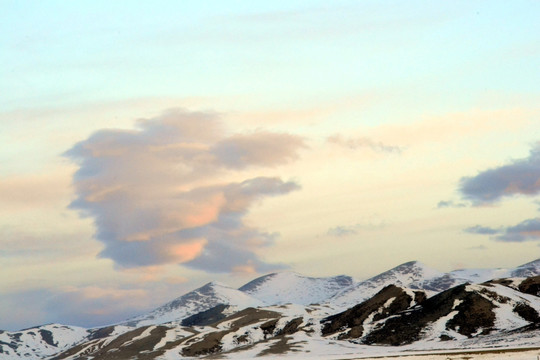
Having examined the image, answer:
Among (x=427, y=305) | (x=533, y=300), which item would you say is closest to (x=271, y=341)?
(x=427, y=305)

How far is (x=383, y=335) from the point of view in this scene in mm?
183375

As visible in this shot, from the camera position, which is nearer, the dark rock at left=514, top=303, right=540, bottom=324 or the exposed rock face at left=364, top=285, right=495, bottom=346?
the dark rock at left=514, top=303, right=540, bottom=324

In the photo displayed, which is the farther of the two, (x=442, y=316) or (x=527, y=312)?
(x=442, y=316)

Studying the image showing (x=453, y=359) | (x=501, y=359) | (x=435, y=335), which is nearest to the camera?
(x=501, y=359)

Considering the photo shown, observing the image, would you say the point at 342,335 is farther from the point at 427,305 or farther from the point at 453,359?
the point at 453,359

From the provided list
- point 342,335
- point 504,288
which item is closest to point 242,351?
point 342,335

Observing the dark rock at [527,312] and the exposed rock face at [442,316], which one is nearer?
the dark rock at [527,312]

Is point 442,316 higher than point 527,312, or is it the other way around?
point 442,316

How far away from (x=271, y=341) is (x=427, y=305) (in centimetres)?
4559

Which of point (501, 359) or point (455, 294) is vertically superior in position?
point (455, 294)

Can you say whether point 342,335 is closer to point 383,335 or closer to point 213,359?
point 383,335

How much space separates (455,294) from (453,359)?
333 feet

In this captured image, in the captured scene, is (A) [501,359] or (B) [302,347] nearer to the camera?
(A) [501,359]

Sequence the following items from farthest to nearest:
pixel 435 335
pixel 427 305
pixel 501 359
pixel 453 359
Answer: pixel 427 305, pixel 435 335, pixel 453 359, pixel 501 359
